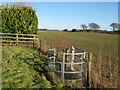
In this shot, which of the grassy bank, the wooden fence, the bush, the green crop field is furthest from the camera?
the bush

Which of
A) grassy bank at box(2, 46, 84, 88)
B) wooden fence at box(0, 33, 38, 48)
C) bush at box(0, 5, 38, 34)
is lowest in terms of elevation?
grassy bank at box(2, 46, 84, 88)

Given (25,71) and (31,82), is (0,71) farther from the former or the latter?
(31,82)

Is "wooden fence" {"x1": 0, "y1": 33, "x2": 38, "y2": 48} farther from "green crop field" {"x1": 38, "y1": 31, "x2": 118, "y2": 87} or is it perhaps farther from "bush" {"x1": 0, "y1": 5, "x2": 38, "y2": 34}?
"green crop field" {"x1": 38, "y1": 31, "x2": 118, "y2": 87}

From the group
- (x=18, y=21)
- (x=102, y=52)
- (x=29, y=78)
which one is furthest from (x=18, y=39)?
(x=29, y=78)

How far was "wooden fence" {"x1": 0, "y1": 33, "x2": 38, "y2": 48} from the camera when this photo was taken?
587 inches

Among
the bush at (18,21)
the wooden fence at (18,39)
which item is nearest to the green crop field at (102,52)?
the wooden fence at (18,39)

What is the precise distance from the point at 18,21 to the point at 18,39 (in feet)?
6.19

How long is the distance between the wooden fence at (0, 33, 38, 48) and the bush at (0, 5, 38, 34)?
→ 0.45m

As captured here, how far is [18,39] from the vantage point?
1558 centimetres

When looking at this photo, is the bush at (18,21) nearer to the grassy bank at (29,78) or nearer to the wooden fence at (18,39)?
the wooden fence at (18,39)

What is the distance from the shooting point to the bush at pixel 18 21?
15484mm

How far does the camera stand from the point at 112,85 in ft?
16.9

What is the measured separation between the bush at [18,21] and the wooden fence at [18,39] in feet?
1.47

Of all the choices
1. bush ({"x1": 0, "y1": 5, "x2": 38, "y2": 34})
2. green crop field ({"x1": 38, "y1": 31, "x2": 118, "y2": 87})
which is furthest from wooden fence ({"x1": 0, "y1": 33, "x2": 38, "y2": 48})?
green crop field ({"x1": 38, "y1": 31, "x2": 118, "y2": 87})
